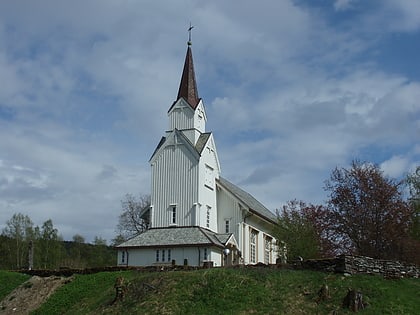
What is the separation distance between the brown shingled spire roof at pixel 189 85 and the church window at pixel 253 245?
12.4 m

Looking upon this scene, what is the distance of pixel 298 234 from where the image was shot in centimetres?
4331

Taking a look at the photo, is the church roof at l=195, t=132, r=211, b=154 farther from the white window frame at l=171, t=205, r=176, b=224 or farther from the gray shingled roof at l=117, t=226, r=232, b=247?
the gray shingled roof at l=117, t=226, r=232, b=247

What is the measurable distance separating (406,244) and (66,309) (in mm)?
21086

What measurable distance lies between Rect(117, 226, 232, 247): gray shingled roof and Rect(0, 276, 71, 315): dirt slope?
33.1 feet

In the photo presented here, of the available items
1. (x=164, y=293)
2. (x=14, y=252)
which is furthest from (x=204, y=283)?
(x=14, y=252)

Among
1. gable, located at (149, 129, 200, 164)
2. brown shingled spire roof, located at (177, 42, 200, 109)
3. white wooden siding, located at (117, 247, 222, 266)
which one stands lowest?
white wooden siding, located at (117, 247, 222, 266)

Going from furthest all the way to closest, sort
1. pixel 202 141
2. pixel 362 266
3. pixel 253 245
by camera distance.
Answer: pixel 253 245 < pixel 202 141 < pixel 362 266

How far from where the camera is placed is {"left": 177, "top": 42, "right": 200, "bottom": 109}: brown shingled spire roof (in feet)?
179

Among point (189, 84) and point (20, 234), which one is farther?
point (20, 234)

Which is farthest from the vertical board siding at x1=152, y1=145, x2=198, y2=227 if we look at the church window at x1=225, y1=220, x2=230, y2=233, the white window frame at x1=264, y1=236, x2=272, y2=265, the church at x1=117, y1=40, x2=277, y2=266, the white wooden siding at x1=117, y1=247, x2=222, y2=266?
the white window frame at x1=264, y1=236, x2=272, y2=265

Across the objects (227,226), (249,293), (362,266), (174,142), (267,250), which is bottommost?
(249,293)

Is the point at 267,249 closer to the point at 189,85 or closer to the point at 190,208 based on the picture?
the point at 190,208

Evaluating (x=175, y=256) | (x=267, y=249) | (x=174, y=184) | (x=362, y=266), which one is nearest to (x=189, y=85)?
(x=174, y=184)

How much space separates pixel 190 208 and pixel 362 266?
2066 cm
